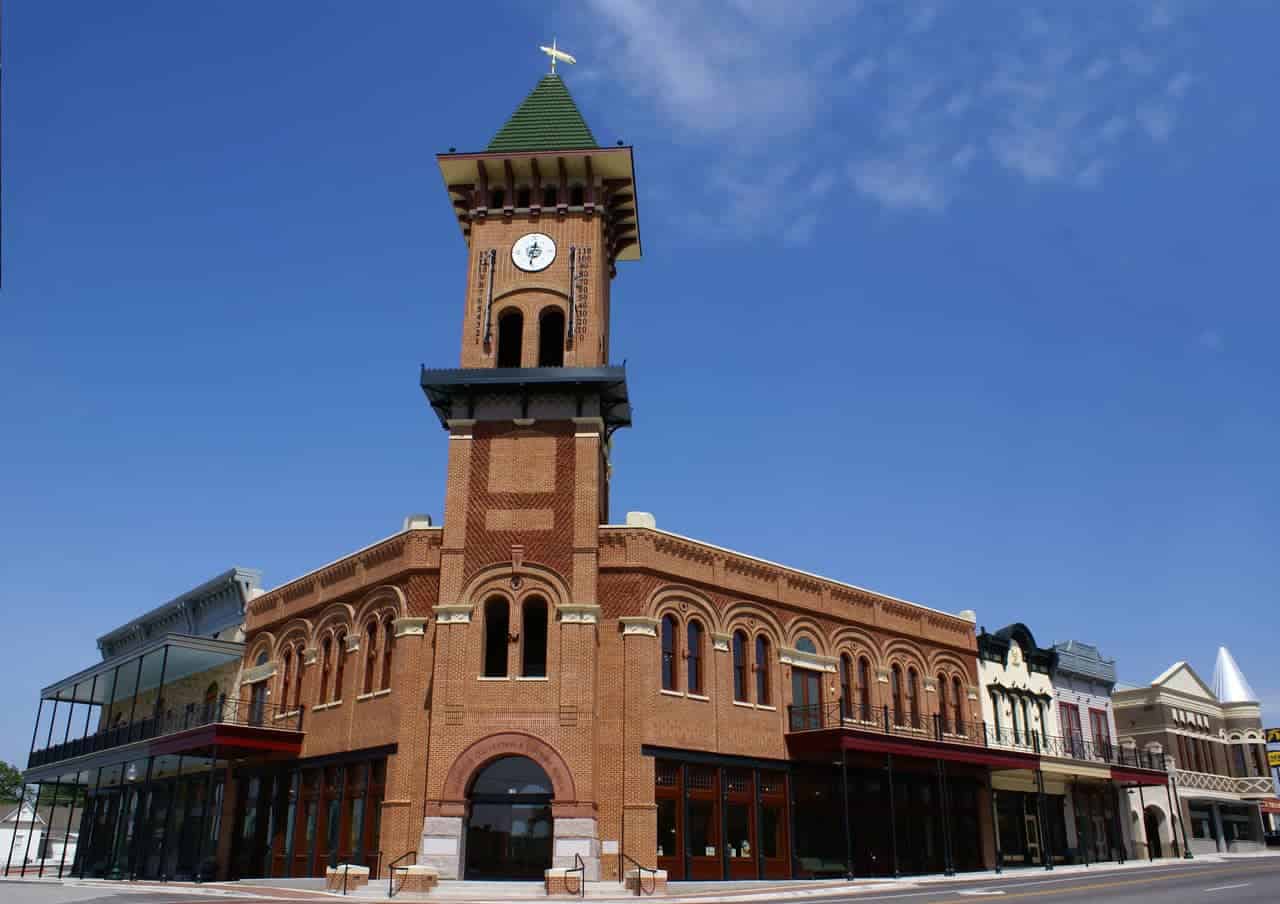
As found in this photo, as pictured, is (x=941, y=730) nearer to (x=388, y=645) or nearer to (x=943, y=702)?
(x=943, y=702)

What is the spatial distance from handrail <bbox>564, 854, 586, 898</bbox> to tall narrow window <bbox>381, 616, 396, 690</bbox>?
26.5 ft

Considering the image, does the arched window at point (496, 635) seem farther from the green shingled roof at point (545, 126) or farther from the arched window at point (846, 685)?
the green shingled roof at point (545, 126)

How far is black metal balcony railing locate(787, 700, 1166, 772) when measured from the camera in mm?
35438

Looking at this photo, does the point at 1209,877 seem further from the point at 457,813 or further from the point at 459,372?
the point at 459,372

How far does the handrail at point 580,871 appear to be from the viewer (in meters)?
25.8

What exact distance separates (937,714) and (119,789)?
107 feet

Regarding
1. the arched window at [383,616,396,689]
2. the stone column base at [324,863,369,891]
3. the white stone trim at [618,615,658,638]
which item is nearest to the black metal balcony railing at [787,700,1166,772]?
the white stone trim at [618,615,658,638]

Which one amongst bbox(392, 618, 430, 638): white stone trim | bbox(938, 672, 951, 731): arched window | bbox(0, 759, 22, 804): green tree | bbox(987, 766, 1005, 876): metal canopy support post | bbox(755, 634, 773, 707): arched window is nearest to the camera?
bbox(392, 618, 430, 638): white stone trim

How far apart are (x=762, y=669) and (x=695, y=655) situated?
117 inches

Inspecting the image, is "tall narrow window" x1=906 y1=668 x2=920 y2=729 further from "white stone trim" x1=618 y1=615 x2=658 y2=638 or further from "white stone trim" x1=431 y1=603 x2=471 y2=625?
"white stone trim" x1=431 y1=603 x2=471 y2=625

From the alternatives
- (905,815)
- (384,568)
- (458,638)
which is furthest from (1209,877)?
(384,568)

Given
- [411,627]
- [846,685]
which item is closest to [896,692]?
[846,685]

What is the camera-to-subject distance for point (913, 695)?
39.9 m

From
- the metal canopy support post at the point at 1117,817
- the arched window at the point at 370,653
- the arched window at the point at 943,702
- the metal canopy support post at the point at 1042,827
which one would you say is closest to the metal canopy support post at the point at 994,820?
the metal canopy support post at the point at 1042,827
